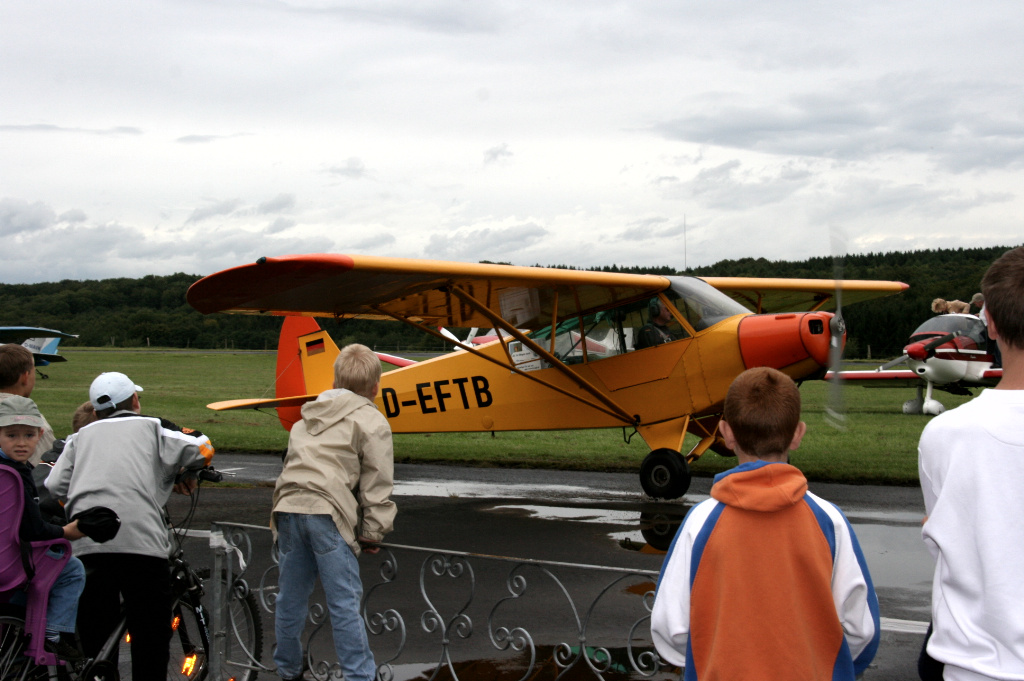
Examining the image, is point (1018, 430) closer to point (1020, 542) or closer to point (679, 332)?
point (1020, 542)

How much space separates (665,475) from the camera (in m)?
9.22

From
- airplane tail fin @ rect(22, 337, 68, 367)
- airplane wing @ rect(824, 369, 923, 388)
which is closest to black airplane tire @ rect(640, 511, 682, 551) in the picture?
airplane wing @ rect(824, 369, 923, 388)

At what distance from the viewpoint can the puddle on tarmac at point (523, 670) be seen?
161 inches

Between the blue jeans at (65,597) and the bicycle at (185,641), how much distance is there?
115 millimetres

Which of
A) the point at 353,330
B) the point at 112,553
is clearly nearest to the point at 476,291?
the point at 112,553

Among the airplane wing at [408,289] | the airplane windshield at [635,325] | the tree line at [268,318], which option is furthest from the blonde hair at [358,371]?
the tree line at [268,318]

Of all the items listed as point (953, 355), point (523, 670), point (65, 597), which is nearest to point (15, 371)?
point (65, 597)

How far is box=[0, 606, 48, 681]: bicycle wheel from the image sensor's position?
10.8 feet

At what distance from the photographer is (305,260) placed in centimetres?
722

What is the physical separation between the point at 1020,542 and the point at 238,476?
11.3 metres

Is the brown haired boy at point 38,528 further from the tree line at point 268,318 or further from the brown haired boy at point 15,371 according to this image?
the tree line at point 268,318

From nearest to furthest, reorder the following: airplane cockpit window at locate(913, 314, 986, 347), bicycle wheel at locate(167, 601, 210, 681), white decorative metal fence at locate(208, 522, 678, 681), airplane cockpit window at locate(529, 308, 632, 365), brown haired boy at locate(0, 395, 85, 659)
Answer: brown haired boy at locate(0, 395, 85, 659) → white decorative metal fence at locate(208, 522, 678, 681) → bicycle wheel at locate(167, 601, 210, 681) → airplane cockpit window at locate(529, 308, 632, 365) → airplane cockpit window at locate(913, 314, 986, 347)

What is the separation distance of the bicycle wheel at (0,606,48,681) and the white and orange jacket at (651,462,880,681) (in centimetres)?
284

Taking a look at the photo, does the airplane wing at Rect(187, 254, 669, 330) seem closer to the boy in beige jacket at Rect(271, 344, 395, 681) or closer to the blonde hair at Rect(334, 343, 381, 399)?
the blonde hair at Rect(334, 343, 381, 399)
